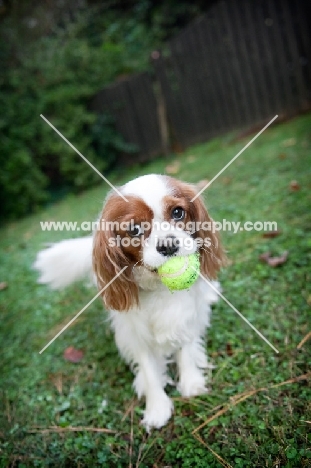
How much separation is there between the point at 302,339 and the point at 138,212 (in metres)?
1.18

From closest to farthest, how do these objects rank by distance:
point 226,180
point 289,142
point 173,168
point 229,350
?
point 229,350
point 226,180
point 289,142
point 173,168

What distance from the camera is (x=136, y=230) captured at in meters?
1.75

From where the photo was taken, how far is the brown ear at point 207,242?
6.46 ft

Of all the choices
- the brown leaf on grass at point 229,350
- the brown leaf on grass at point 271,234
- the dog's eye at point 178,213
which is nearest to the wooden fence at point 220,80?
the brown leaf on grass at point 271,234

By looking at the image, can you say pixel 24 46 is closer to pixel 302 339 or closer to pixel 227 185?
pixel 227 185

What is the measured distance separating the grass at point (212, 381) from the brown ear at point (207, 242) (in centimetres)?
52

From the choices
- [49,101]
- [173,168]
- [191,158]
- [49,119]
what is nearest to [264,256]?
[173,168]

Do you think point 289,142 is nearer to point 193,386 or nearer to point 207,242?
point 207,242

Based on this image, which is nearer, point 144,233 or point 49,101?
point 144,233

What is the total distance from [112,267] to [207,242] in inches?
20.5

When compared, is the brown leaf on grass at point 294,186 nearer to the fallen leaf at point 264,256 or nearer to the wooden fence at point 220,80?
the fallen leaf at point 264,256

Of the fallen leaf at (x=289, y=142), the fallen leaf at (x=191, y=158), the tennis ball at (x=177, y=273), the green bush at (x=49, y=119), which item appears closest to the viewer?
the tennis ball at (x=177, y=273)

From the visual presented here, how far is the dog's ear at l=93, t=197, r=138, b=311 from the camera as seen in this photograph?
1.83 m

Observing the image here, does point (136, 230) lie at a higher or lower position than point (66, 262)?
higher
